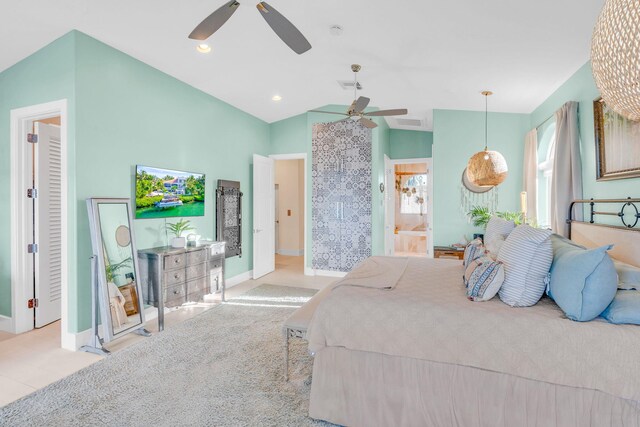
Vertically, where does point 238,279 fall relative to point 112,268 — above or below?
below

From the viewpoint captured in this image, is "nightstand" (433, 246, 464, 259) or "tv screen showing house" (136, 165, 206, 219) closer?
"tv screen showing house" (136, 165, 206, 219)

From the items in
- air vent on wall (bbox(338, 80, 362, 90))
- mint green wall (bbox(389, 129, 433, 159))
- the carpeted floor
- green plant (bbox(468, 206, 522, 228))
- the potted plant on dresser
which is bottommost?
the carpeted floor

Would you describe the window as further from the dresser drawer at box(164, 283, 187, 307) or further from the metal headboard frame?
the dresser drawer at box(164, 283, 187, 307)

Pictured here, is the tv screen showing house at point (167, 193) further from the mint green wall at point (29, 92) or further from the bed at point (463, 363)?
the bed at point (463, 363)

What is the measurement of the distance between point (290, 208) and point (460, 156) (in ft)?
15.4

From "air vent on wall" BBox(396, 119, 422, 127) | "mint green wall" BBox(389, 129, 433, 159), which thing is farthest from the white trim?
"air vent on wall" BBox(396, 119, 422, 127)

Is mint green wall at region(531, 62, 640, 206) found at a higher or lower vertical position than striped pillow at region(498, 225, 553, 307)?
higher

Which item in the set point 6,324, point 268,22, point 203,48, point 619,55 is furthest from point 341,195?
point 619,55

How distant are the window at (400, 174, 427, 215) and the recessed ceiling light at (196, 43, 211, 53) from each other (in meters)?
7.26

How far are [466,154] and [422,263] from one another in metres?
2.80

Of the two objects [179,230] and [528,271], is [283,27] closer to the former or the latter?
[528,271]

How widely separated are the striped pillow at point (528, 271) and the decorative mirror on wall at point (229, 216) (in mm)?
4081

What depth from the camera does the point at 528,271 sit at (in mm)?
1986

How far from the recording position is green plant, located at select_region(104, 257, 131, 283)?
3291 millimetres
